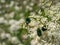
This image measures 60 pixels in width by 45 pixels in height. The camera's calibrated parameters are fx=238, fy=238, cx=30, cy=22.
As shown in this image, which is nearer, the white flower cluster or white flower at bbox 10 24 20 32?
the white flower cluster

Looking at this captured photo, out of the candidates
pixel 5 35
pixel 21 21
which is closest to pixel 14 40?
pixel 5 35

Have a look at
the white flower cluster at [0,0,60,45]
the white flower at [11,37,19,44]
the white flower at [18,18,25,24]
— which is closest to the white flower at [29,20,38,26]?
the white flower cluster at [0,0,60,45]

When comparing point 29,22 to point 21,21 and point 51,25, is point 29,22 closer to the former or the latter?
Result: point 21,21

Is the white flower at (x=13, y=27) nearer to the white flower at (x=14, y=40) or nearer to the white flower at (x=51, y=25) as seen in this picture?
the white flower at (x=14, y=40)

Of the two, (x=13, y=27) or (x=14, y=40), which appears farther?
→ (x=13, y=27)

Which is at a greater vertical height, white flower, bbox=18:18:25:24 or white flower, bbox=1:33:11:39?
white flower, bbox=18:18:25:24

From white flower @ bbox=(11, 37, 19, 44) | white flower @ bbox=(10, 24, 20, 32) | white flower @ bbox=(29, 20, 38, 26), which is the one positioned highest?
white flower @ bbox=(29, 20, 38, 26)

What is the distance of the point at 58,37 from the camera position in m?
3.10

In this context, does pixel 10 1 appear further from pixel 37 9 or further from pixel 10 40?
pixel 10 40

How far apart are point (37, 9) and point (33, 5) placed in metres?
0.11

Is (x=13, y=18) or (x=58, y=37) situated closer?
(x=58, y=37)

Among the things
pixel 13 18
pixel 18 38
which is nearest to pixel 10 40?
pixel 18 38

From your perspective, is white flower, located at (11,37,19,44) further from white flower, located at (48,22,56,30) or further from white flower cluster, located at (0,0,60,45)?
white flower, located at (48,22,56,30)

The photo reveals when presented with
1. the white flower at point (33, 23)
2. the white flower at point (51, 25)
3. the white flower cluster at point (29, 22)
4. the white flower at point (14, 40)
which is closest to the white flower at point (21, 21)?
the white flower cluster at point (29, 22)
